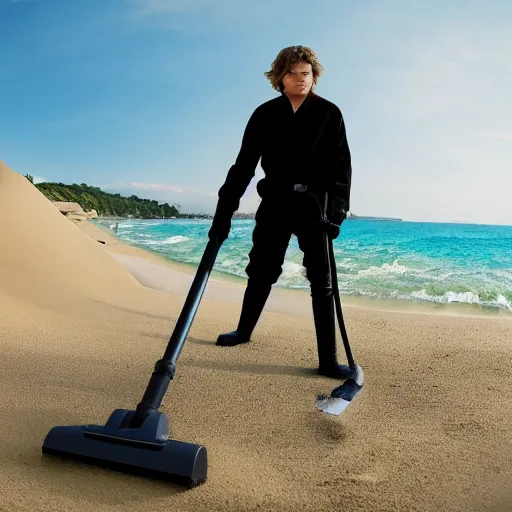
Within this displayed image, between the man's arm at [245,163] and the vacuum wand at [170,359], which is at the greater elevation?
the man's arm at [245,163]

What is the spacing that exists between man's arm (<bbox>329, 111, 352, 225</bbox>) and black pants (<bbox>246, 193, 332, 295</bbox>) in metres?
0.11

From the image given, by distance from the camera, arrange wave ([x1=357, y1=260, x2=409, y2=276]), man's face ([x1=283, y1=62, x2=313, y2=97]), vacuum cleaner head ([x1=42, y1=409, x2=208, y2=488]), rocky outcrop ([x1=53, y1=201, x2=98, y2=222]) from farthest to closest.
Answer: rocky outcrop ([x1=53, y1=201, x2=98, y2=222]) → wave ([x1=357, y1=260, x2=409, y2=276]) → man's face ([x1=283, y1=62, x2=313, y2=97]) → vacuum cleaner head ([x1=42, y1=409, x2=208, y2=488])

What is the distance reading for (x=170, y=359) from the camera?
2.12 meters

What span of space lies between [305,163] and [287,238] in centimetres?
50

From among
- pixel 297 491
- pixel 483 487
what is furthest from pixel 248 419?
pixel 483 487

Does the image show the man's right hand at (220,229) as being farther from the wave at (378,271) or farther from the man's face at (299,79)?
the wave at (378,271)

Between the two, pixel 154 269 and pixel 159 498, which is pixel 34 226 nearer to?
pixel 154 269

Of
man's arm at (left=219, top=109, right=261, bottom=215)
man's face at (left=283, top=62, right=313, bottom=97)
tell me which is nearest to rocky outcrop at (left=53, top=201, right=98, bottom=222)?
man's arm at (left=219, top=109, right=261, bottom=215)

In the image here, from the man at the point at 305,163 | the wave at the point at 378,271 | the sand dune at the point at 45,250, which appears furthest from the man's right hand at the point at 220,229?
the wave at the point at 378,271

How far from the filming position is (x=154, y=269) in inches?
333

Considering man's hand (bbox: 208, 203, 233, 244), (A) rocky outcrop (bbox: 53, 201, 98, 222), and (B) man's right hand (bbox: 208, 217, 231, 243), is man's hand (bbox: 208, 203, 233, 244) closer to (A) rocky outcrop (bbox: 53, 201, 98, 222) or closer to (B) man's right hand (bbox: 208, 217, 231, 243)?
(B) man's right hand (bbox: 208, 217, 231, 243)

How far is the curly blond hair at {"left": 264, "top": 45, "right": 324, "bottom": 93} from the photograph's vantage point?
10.3 ft

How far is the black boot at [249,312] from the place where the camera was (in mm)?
3625

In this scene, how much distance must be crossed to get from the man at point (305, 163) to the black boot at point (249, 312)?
18.3 inches
